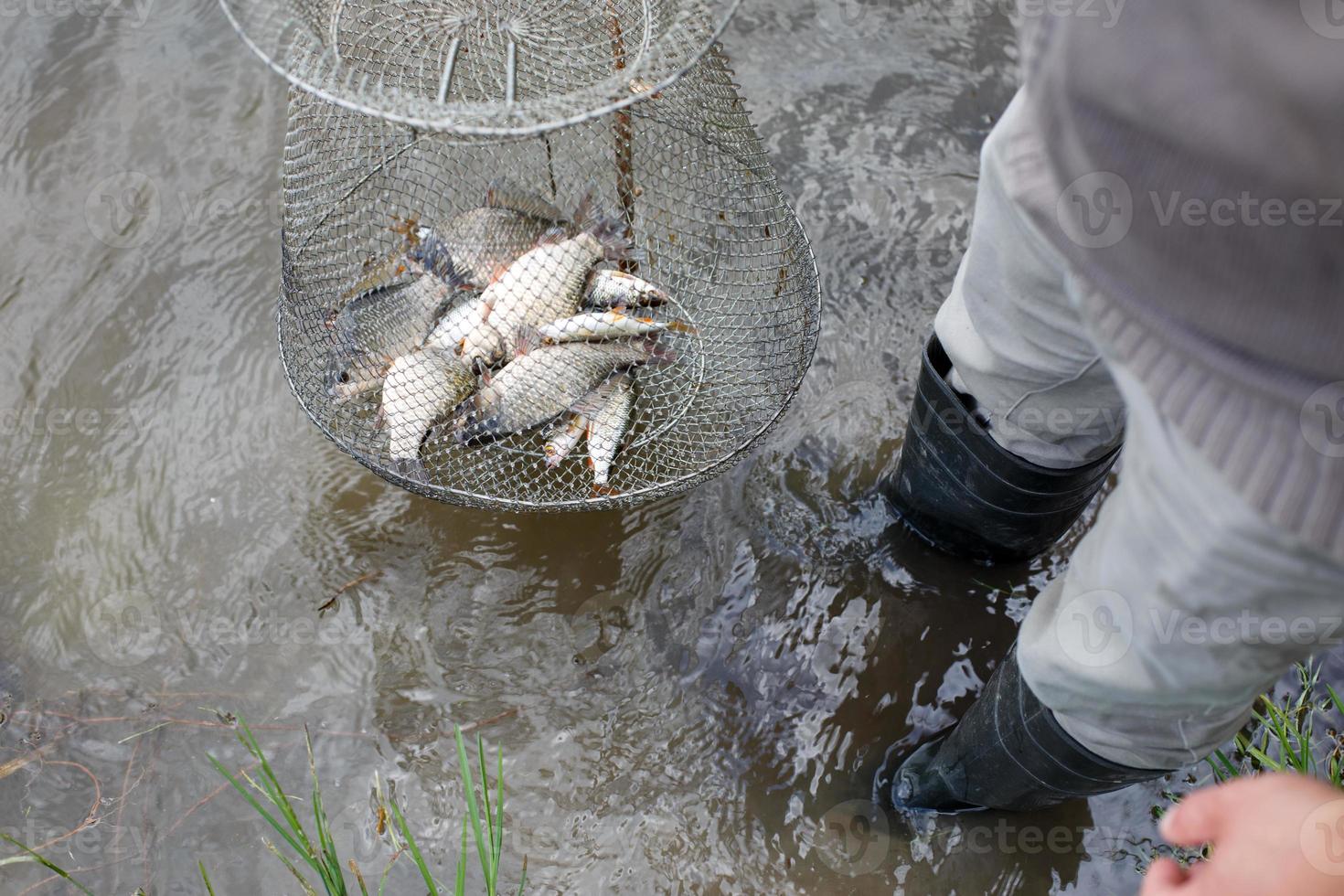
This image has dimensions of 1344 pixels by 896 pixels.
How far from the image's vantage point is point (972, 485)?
2.38 m

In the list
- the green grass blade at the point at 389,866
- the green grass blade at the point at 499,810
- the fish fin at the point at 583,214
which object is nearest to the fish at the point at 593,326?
the fish fin at the point at 583,214

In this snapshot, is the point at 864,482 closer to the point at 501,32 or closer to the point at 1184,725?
the point at 1184,725

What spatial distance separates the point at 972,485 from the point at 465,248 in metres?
1.50

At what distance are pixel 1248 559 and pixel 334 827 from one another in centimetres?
200

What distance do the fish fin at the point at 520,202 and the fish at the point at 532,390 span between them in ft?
1.56

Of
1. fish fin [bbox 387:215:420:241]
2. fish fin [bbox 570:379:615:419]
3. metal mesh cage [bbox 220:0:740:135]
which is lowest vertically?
fish fin [bbox 570:379:615:419]

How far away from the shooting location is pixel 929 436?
2412mm

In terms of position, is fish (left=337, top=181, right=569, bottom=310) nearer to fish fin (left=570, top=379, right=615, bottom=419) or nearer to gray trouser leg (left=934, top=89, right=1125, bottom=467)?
fish fin (left=570, top=379, right=615, bottom=419)

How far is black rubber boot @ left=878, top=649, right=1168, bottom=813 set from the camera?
1897mm

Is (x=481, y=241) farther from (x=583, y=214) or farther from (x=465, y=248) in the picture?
(x=583, y=214)

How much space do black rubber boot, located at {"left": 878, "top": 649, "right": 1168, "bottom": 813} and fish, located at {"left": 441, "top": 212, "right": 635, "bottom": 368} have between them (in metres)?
1.46

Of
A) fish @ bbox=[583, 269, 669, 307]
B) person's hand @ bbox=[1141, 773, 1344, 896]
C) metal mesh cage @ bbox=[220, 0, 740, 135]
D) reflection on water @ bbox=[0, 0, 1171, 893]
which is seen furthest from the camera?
fish @ bbox=[583, 269, 669, 307]

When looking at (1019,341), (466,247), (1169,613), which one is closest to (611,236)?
(466,247)

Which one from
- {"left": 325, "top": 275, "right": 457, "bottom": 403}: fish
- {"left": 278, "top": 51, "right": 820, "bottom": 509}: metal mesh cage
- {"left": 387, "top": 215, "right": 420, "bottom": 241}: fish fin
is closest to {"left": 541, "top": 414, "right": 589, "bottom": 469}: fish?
{"left": 278, "top": 51, "right": 820, "bottom": 509}: metal mesh cage
